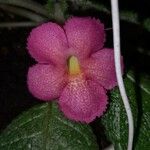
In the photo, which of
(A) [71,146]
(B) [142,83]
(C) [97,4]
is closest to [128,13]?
(C) [97,4]

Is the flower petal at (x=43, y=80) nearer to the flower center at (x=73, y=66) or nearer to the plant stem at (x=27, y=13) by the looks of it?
the flower center at (x=73, y=66)

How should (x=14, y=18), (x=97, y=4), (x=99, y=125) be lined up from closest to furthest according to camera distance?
(x=99, y=125) < (x=97, y=4) < (x=14, y=18)

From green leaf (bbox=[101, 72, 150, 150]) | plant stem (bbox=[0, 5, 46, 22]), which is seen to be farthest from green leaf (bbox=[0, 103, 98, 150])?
plant stem (bbox=[0, 5, 46, 22])

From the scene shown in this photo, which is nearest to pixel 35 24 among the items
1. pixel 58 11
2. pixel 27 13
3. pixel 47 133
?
pixel 27 13

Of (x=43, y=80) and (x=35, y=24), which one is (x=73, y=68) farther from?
(x=35, y=24)

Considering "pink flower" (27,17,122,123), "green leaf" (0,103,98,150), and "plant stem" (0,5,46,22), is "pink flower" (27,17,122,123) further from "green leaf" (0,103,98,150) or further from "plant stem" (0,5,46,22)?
"plant stem" (0,5,46,22)

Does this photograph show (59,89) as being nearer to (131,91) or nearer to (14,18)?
(131,91)

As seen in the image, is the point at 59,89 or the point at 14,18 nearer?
the point at 59,89
